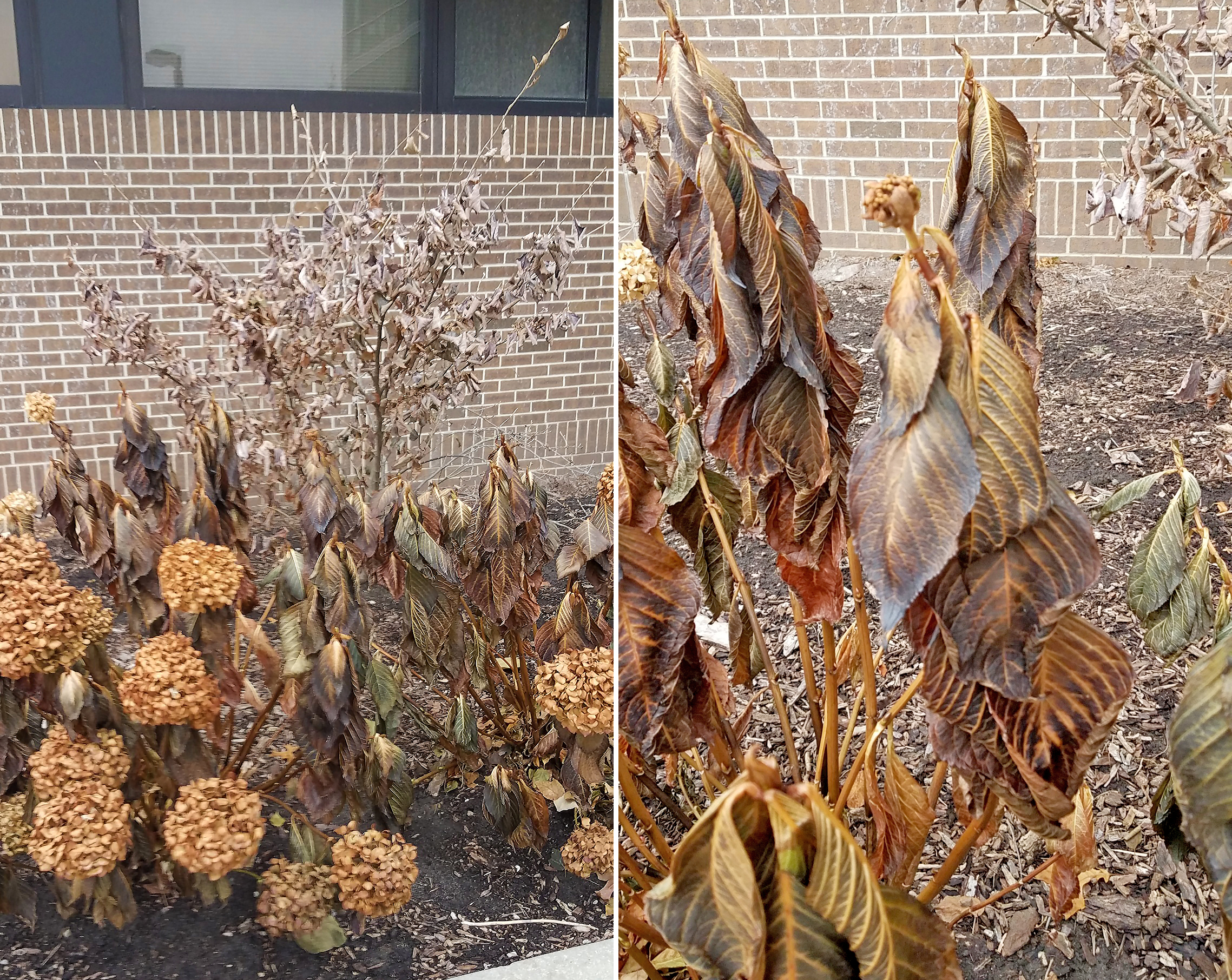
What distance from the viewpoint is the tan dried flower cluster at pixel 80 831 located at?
2.89ft

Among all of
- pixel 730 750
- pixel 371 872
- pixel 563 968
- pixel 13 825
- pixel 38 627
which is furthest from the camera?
pixel 563 968

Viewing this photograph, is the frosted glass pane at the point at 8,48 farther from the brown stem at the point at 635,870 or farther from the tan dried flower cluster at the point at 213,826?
the brown stem at the point at 635,870

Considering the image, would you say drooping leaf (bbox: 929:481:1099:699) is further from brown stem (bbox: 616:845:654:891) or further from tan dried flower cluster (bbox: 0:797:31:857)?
tan dried flower cluster (bbox: 0:797:31:857)

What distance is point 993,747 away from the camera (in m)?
0.40

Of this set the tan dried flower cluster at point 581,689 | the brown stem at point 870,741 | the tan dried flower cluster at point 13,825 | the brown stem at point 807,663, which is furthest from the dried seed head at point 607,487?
the tan dried flower cluster at point 13,825

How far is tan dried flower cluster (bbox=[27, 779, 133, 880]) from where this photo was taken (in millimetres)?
880

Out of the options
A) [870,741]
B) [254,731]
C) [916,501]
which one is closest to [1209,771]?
[916,501]

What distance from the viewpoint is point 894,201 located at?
0.32 metres

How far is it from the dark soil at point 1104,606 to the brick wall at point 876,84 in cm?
16

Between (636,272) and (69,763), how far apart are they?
A: 628 millimetres

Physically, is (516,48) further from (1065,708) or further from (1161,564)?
(1065,708)

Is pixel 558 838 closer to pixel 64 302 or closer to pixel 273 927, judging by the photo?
pixel 273 927

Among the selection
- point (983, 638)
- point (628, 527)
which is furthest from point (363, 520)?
point (983, 638)

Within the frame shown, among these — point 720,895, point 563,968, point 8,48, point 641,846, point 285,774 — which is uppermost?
point 8,48
